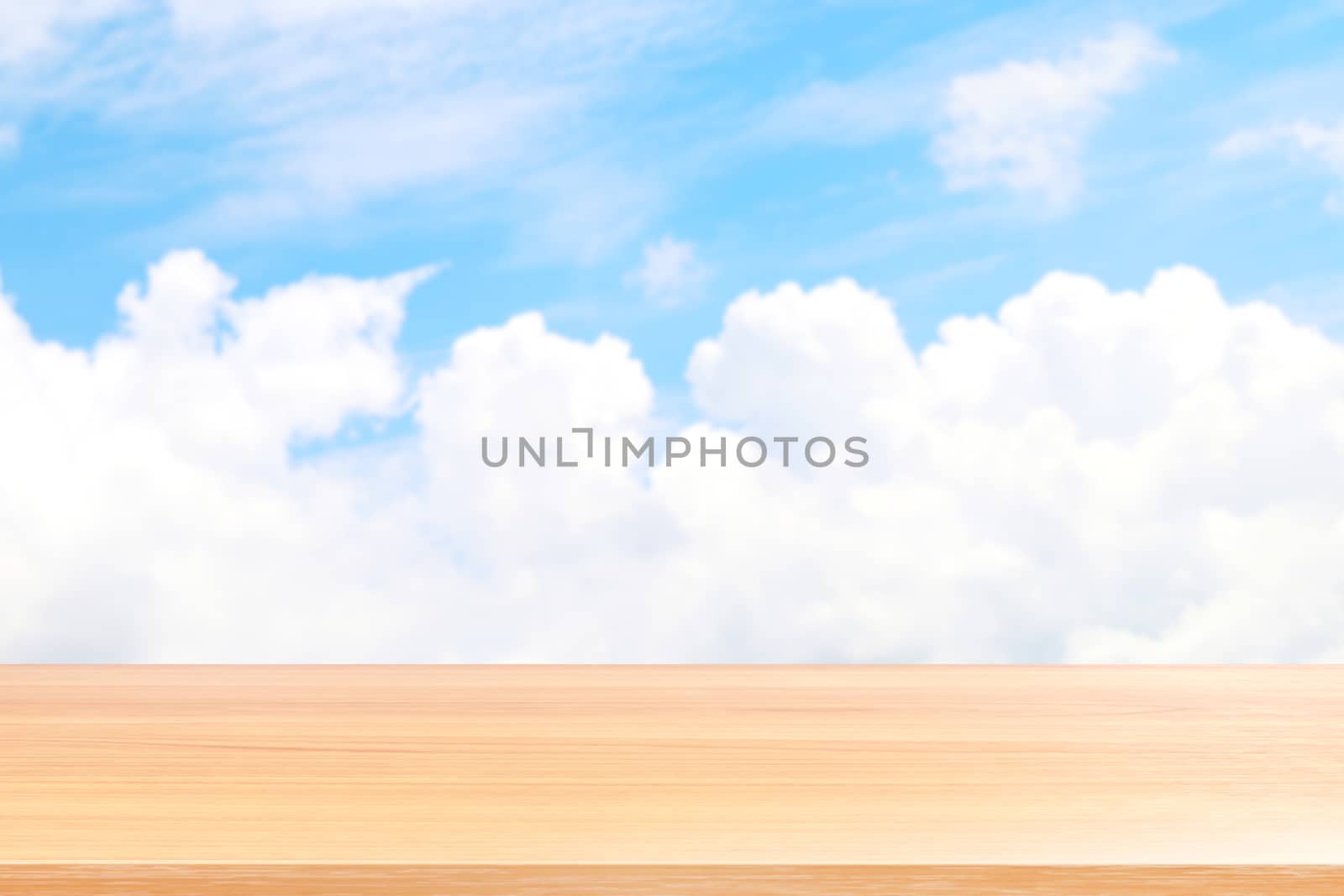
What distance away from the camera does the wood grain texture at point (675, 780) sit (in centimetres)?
53

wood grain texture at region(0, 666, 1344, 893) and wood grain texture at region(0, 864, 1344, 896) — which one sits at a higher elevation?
wood grain texture at region(0, 666, 1344, 893)

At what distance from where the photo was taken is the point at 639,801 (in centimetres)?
61

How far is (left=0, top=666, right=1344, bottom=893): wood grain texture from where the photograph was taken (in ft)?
1.73

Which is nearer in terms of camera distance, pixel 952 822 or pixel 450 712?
pixel 952 822

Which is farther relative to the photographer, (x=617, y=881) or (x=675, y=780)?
(x=675, y=780)

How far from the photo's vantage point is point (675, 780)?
2.17 ft

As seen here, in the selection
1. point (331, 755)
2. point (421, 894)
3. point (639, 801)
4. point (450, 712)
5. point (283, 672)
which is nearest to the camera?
point (421, 894)

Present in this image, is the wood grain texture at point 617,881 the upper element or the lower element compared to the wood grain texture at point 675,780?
lower

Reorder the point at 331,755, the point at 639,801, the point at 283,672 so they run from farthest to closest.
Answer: the point at 283,672
the point at 331,755
the point at 639,801

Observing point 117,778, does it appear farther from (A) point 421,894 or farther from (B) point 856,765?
(B) point 856,765

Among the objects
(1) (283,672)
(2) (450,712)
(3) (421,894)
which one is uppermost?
→ (1) (283,672)

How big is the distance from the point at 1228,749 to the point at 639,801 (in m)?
0.44

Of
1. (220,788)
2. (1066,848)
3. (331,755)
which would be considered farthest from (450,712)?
(1066,848)

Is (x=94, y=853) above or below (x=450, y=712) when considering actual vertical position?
below
